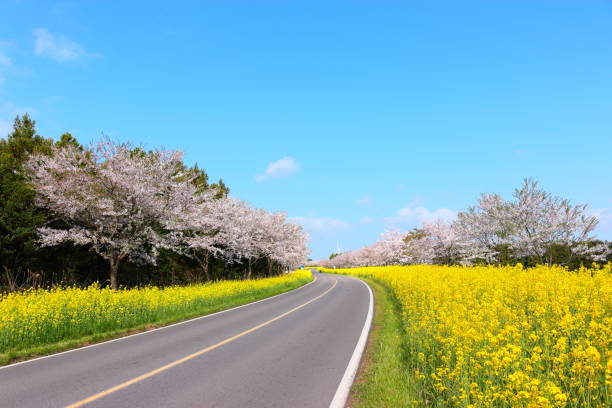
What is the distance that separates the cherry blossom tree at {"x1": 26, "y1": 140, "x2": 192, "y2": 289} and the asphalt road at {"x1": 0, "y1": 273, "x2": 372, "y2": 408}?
882 cm

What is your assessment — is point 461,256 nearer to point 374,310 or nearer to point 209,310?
point 374,310

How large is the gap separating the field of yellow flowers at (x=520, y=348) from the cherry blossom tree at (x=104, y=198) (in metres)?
14.2

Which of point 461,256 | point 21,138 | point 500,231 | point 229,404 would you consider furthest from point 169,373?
point 461,256

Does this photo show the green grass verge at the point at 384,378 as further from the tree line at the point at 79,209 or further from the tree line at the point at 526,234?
the tree line at the point at 526,234

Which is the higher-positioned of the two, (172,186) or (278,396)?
(172,186)

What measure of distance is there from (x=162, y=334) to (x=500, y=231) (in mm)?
28617

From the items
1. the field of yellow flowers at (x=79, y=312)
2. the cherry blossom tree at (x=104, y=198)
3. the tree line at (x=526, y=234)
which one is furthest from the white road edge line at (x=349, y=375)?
the tree line at (x=526, y=234)

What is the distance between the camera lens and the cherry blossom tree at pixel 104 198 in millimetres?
17625

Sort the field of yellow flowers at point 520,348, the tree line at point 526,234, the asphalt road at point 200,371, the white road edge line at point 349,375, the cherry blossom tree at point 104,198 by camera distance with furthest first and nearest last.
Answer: the tree line at point 526,234 < the cherry blossom tree at point 104,198 < the asphalt road at point 200,371 < the white road edge line at point 349,375 < the field of yellow flowers at point 520,348

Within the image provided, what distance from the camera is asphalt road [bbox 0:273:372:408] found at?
5.58 metres

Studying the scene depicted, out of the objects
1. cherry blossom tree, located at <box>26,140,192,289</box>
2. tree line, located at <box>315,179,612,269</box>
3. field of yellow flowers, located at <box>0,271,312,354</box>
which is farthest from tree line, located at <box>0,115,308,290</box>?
tree line, located at <box>315,179,612,269</box>

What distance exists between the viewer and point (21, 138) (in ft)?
71.8

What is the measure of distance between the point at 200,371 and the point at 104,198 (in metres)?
13.6

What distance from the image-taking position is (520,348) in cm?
369
